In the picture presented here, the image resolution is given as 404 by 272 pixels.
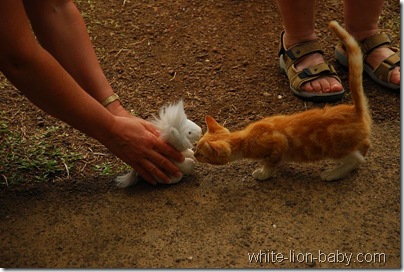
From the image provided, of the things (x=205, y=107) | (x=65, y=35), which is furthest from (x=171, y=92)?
(x=65, y=35)

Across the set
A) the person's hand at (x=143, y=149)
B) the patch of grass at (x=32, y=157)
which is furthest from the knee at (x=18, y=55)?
the patch of grass at (x=32, y=157)

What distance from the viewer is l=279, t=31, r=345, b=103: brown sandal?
2.79 metres

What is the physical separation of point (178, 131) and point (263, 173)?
14.8 inches

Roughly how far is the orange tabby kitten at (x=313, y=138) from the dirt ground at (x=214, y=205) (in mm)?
117

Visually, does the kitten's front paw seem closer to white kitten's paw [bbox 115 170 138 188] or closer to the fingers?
the fingers

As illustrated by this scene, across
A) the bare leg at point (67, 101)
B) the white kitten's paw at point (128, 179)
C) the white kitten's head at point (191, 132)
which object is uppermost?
the bare leg at point (67, 101)

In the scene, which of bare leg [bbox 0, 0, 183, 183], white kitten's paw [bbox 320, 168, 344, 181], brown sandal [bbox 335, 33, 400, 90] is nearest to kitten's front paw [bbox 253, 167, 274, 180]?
white kitten's paw [bbox 320, 168, 344, 181]

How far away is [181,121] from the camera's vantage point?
222 centimetres

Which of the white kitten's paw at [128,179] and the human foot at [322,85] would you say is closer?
the white kitten's paw at [128,179]

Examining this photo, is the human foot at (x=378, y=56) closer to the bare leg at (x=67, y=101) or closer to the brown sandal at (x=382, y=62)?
the brown sandal at (x=382, y=62)

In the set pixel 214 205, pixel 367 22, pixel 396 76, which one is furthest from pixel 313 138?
pixel 367 22

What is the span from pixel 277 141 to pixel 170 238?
524mm

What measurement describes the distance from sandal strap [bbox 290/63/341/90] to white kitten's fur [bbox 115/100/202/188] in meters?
0.77

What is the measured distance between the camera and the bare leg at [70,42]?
2.39m
